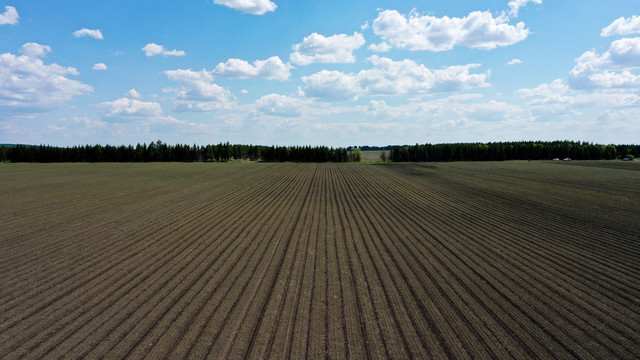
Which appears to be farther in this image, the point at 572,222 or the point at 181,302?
the point at 572,222

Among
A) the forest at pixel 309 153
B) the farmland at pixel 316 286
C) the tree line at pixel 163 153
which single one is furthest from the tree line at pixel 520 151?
the farmland at pixel 316 286

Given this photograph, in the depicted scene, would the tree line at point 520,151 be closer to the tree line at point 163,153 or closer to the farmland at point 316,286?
the tree line at point 163,153

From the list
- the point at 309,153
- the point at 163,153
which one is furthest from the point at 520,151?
the point at 163,153

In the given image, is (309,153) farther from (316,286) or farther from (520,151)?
(316,286)

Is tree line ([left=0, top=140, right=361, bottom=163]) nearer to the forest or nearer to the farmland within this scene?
the forest

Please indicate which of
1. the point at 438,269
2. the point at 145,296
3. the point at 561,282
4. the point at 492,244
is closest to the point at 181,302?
the point at 145,296

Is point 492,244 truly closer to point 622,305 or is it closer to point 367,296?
point 622,305

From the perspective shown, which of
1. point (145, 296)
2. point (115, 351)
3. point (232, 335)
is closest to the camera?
point (115, 351)
